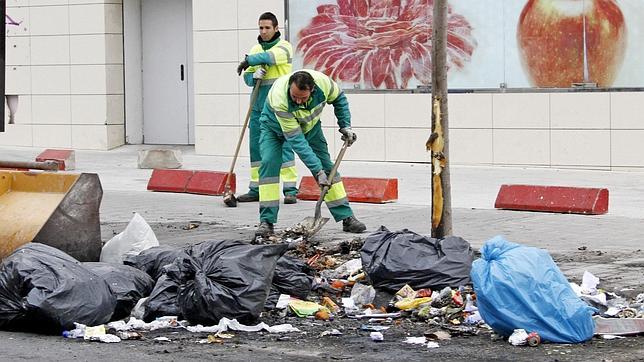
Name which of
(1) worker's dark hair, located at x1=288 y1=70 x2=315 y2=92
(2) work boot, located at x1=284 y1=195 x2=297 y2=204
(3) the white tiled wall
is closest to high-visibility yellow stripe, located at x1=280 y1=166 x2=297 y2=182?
(2) work boot, located at x1=284 y1=195 x2=297 y2=204

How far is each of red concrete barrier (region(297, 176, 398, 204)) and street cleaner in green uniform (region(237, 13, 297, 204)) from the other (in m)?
0.32

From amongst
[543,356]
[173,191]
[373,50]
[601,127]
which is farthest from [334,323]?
[373,50]

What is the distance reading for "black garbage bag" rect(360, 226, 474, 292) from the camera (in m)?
8.20

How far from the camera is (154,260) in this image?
860cm

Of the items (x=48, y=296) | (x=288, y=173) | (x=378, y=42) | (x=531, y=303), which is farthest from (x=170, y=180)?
(x=531, y=303)

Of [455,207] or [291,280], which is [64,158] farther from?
[291,280]

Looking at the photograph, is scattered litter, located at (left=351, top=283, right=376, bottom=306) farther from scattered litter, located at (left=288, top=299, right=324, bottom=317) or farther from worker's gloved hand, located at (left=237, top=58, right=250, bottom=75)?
worker's gloved hand, located at (left=237, top=58, right=250, bottom=75)

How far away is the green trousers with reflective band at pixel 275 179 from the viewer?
1090 cm

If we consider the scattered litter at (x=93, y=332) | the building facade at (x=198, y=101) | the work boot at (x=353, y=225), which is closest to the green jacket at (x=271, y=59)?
the work boot at (x=353, y=225)

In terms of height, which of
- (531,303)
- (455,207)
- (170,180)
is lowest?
(531,303)

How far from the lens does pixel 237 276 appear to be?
292 inches

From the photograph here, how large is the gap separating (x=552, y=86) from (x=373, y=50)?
2473mm

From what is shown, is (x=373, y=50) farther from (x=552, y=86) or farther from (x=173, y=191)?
(x=173, y=191)

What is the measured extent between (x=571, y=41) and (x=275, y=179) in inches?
225
